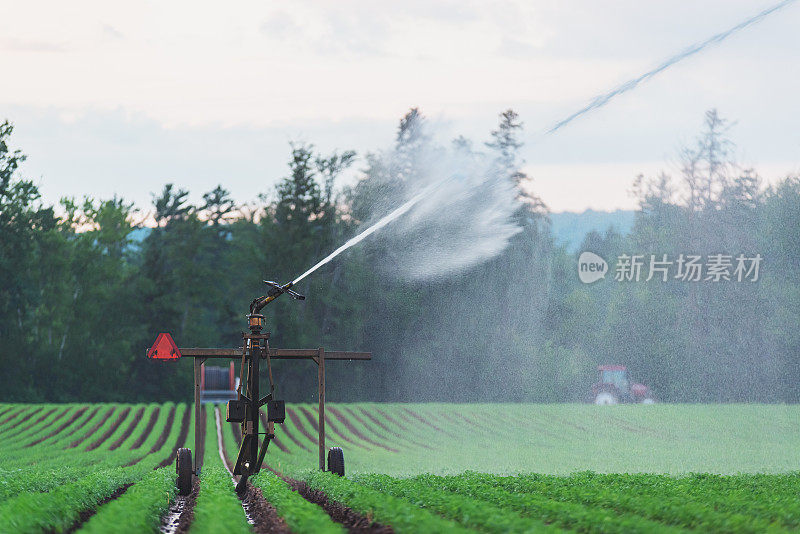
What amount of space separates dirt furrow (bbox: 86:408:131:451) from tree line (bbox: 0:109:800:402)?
10847mm

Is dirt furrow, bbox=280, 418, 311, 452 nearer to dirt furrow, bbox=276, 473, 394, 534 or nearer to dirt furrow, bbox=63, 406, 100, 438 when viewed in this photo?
dirt furrow, bbox=63, 406, 100, 438

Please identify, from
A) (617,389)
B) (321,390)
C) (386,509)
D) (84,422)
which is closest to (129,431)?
(84,422)

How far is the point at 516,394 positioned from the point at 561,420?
25.1 feet

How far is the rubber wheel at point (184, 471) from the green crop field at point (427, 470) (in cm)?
20

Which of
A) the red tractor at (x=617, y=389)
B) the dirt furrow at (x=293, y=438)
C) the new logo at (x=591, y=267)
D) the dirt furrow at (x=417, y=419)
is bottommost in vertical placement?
the dirt furrow at (x=293, y=438)

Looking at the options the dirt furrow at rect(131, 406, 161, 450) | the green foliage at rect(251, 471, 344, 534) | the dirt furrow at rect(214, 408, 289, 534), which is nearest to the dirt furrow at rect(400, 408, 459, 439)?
the dirt furrow at rect(131, 406, 161, 450)

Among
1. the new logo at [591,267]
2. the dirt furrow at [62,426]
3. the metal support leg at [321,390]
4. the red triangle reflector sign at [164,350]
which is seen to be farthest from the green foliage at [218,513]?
the new logo at [591,267]

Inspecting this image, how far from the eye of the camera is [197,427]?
64.2ft

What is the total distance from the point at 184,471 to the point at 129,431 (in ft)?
95.1

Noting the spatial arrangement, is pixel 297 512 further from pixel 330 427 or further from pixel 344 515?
pixel 330 427

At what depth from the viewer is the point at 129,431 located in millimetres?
45812

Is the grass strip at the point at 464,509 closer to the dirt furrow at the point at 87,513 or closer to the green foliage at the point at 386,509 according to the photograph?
the green foliage at the point at 386,509

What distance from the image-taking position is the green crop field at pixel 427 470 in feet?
39.1

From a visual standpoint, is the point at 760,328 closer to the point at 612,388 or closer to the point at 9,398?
the point at 612,388
